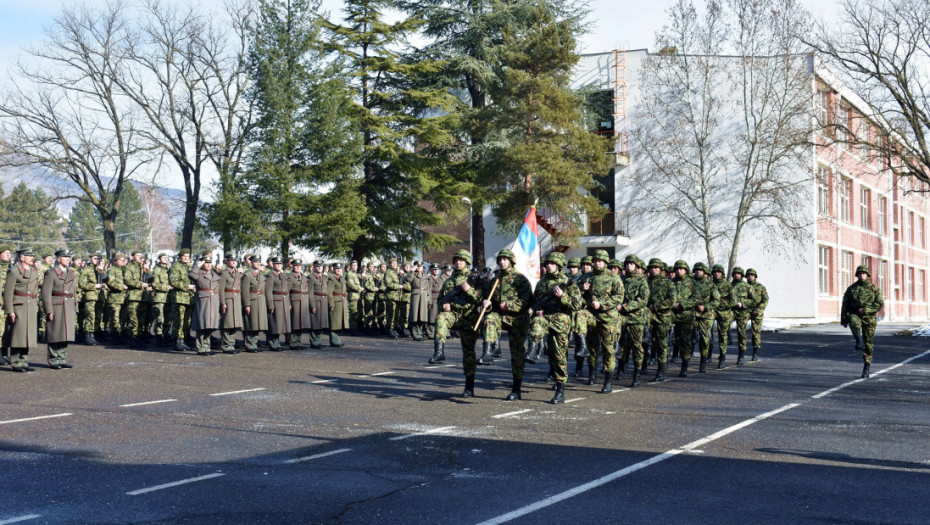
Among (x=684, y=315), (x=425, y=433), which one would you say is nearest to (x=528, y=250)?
(x=684, y=315)

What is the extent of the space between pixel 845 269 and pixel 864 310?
97.6ft

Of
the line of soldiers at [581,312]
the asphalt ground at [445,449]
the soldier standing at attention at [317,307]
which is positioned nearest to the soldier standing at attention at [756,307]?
the line of soldiers at [581,312]

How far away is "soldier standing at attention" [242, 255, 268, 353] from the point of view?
19.5m

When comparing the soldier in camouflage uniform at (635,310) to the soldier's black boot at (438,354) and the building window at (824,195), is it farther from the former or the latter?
the building window at (824,195)

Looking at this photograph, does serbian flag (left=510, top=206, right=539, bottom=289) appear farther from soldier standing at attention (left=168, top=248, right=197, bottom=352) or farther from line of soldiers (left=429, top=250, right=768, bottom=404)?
soldier standing at attention (left=168, top=248, right=197, bottom=352)

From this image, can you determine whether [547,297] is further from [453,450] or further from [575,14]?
[575,14]

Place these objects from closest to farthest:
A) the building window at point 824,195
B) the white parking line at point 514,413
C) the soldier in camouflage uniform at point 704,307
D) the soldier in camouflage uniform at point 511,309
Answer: the white parking line at point 514,413
the soldier in camouflage uniform at point 511,309
the soldier in camouflage uniform at point 704,307
the building window at point 824,195

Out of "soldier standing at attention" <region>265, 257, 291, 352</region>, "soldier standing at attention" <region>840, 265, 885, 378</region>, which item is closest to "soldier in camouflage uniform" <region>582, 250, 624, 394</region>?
"soldier standing at attention" <region>840, 265, 885, 378</region>

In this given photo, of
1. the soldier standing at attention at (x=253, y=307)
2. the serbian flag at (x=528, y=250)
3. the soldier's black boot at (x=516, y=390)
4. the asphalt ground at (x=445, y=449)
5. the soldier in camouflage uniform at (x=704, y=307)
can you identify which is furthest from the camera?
the soldier standing at attention at (x=253, y=307)

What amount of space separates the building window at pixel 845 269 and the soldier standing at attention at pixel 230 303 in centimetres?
3227

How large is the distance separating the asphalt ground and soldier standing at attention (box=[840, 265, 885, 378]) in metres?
1.12

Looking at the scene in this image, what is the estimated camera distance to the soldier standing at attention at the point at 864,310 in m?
15.8

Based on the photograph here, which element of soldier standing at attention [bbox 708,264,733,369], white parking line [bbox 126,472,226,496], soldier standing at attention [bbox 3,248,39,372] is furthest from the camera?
Result: soldier standing at attention [bbox 708,264,733,369]

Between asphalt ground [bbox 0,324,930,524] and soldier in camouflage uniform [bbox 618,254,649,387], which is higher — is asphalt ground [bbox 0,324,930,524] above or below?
below
